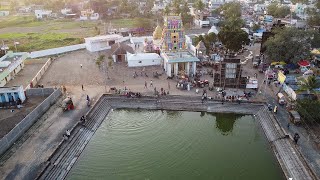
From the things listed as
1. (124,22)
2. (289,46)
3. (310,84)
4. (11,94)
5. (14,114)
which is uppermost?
(124,22)

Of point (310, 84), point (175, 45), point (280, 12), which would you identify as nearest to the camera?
point (310, 84)

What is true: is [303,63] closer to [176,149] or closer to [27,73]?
[176,149]

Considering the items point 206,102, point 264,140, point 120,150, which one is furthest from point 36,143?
point 264,140

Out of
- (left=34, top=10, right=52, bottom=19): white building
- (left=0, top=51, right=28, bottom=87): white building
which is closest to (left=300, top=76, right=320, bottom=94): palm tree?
(left=0, top=51, right=28, bottom=87): white building

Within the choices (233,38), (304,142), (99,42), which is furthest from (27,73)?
(304,142)

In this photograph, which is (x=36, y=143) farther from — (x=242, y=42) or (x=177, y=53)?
(x=242, y=42)

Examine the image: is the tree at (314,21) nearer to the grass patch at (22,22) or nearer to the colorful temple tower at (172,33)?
the colorful temple tower at (172,33)

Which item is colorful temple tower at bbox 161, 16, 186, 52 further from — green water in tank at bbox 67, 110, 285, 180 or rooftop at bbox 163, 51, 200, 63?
green water in tank at bbox 67, 110, 285, 180
